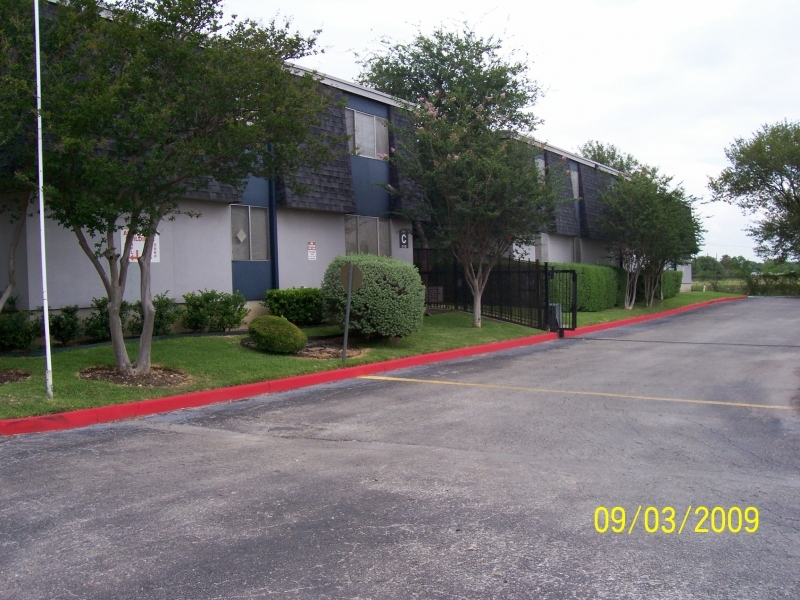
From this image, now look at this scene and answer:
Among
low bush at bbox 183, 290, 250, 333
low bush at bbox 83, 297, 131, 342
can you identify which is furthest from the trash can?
low bush at bbox 83, 297, 131, 342

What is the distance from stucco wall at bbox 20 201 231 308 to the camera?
1307 cm

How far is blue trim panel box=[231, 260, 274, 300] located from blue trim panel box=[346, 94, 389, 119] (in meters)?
4.99

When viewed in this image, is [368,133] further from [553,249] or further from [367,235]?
[553,249]

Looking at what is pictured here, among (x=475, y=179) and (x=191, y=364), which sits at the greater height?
(x=475, y=179)

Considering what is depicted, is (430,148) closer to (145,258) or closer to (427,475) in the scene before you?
(145,258)

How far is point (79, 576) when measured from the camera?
13.8 ft

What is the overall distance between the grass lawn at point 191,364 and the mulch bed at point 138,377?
0.16 meters

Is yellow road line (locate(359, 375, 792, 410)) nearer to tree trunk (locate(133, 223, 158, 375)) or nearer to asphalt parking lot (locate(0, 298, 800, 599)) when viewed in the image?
asphalt parking lot (locate(0, 298, 800, 599))

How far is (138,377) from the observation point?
10.7m

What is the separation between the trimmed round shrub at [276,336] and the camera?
13.2 m

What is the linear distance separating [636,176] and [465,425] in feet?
74.9

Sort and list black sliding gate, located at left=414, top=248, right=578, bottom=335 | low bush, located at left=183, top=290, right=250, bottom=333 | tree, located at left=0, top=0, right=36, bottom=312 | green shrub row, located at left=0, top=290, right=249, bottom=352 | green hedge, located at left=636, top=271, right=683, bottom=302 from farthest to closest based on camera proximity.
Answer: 1. green hedge, located at left=636, top=271, right=683, bottom=302
2. black sliding gate, located at left=414, top=248, right=578, bottom=335
3. low bush, located at left=183, top=290, right=250, bottom=333
4. green shrub row, located at left=0, top=290, right=249, bottom=352
5. tree, located at left=0, top=0, right=36, bottom=312

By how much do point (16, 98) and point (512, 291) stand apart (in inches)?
582
